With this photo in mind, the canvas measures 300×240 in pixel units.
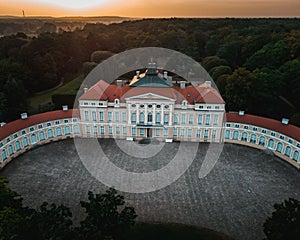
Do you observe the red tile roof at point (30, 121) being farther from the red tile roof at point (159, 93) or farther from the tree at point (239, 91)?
the tree at point (239, 91)

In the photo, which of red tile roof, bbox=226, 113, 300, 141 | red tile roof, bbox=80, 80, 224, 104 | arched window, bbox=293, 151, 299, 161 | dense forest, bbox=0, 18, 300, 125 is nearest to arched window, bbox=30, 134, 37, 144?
red tile roof, bbox=80, 80, 224, 104

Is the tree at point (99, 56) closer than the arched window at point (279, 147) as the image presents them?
No

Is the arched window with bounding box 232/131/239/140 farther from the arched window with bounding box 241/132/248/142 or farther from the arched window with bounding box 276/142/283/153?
the arched window with bounding box 276/142/283/153

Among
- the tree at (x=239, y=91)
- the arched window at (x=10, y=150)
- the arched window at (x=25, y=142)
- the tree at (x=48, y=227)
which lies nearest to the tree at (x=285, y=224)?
the tree at (x=48, y=227)

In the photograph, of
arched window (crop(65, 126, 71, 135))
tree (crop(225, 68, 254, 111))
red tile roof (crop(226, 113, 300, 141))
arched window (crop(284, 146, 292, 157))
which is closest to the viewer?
arched window (crop(284, 146, 292, 157))

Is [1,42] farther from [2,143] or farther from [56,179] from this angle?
[56,179]

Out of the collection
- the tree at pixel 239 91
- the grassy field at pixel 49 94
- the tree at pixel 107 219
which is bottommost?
the grassy field at pixel 49 94

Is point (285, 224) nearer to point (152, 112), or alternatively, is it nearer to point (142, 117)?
point (152, 112)
